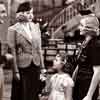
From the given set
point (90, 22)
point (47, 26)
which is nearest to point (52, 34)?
point (47, 26)

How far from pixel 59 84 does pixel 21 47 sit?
0.31 m

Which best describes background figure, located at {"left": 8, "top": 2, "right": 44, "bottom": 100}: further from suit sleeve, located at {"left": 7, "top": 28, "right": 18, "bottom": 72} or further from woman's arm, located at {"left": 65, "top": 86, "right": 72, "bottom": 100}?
woman's arm, located at {"left": 65, "top": 86, "right": 72, "bottom": 100}

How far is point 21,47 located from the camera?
2.80 metres

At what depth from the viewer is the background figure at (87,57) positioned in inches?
109

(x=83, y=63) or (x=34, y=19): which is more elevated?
(x=34, y=19)

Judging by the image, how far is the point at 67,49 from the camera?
2.81 m

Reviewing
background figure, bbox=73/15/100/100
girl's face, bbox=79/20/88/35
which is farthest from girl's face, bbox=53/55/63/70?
girl's face, bbox=79/20/88/35

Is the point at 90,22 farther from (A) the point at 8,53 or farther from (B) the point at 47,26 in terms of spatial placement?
(A) the point at 8,53

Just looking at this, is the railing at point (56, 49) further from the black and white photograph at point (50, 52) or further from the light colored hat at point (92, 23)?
the light colored hat at point (92, 23)

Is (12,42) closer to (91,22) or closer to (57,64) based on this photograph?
(57,64)

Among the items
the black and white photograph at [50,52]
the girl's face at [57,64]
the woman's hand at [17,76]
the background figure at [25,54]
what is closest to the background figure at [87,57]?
the black and white photograph at [50,52]

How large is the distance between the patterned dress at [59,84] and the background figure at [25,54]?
3.8 inches

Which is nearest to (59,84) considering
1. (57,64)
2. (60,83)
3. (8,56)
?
(60,83)

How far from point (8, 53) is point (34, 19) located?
0.26m
